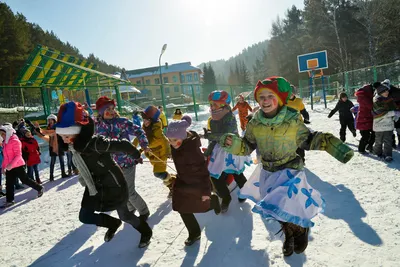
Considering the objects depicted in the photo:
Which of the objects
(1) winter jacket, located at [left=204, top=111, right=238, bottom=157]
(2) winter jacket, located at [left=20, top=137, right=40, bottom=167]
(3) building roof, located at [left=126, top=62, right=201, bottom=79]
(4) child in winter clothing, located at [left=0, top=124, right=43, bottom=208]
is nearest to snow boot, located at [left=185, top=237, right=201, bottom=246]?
(1) winter jacket, located at [left=204, top=111, right=238, bottom=157]

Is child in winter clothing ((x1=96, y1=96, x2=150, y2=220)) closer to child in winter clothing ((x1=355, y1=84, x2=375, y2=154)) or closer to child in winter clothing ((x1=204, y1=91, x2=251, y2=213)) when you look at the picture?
child in winter clothing ((x1=204, y1=91, x2=251, y2=213))

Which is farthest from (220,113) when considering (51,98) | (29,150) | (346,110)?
(51,98)

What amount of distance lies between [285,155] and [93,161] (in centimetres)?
189

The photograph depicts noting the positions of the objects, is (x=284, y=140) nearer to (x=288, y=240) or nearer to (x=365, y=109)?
(x=288, y=240)

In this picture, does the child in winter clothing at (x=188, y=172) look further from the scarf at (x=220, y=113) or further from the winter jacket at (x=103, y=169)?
the scarf at (x=220, y=113)

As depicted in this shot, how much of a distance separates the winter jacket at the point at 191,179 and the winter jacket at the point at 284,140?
44cm

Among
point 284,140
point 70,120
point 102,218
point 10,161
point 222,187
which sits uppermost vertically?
point 70,120

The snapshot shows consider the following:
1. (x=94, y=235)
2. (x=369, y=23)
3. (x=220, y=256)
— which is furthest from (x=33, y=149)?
(x=369, y=23)

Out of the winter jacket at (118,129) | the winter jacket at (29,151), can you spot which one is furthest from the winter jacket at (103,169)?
the winter jacket at (29,151)

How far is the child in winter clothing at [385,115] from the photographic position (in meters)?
5.49

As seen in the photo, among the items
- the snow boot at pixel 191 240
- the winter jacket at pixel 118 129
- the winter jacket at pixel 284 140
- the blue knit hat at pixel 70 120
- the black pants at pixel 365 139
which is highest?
the blue knit hat at pixel 70 120

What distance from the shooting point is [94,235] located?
3.68 m

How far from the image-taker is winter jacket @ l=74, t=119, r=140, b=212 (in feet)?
8.93

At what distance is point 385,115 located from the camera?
18.1ft
